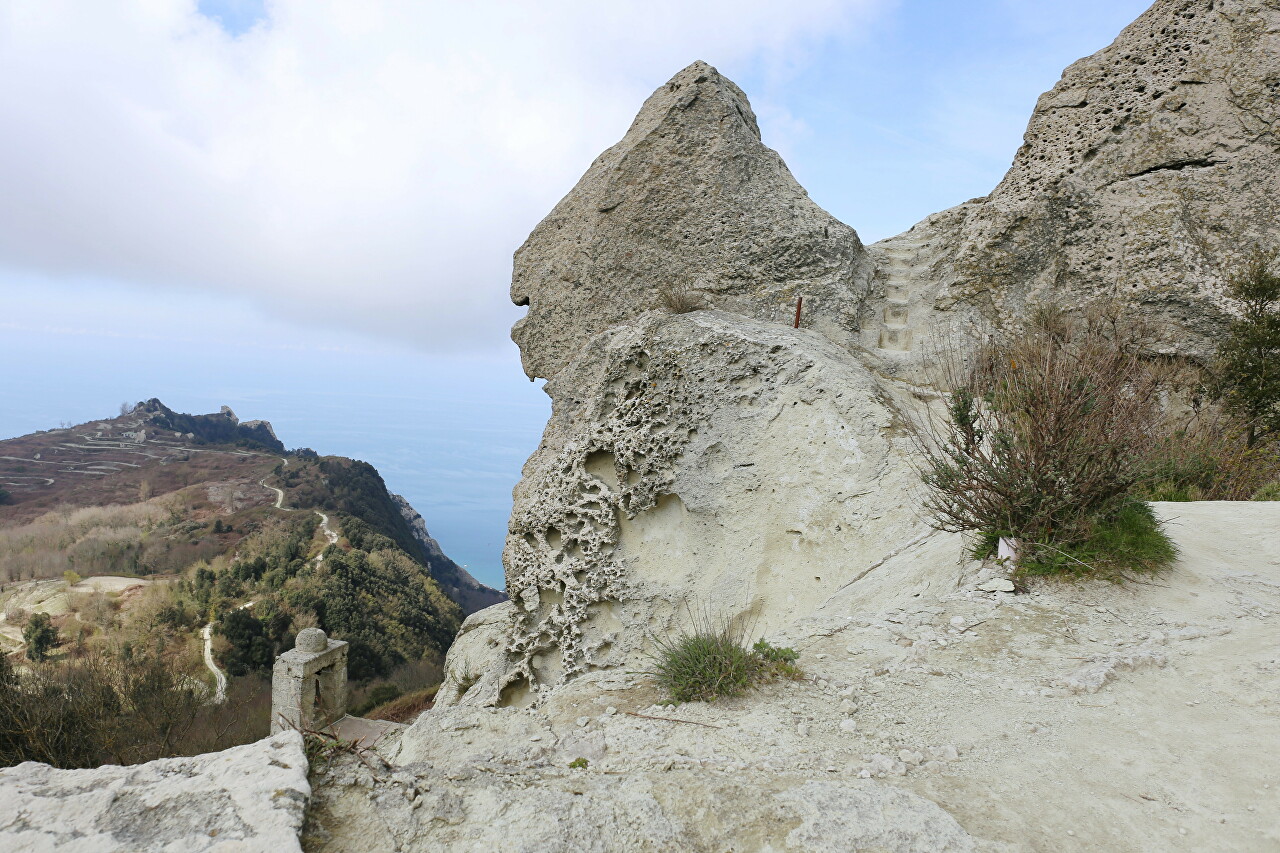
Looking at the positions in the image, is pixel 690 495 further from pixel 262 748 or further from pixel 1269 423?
pixel 1269 423

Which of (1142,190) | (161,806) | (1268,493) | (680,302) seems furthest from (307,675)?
(1142,190)

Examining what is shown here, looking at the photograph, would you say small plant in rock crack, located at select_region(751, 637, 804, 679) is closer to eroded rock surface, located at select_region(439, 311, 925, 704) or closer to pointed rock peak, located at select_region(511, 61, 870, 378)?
eroded rock surface, located at select_region(439, 311, 925, 704)

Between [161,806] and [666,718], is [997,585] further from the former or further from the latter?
[161,806]

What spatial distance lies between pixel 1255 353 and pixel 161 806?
9748mm

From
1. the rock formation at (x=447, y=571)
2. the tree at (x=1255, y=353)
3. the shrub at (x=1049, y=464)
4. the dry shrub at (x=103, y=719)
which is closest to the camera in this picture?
the shrub at (x=1049, y=464)

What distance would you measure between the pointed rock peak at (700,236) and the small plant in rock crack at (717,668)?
5442mm

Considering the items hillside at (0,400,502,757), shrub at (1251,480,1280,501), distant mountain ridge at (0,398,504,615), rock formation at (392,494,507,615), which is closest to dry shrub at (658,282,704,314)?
shrub at (1251,480,1280,501)

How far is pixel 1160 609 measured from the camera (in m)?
3.56

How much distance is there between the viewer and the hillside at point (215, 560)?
83.9 ft

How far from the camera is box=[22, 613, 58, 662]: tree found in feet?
75.2

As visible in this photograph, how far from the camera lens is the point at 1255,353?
7.33 m

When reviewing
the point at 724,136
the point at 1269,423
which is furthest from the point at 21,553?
the point at 1269,423

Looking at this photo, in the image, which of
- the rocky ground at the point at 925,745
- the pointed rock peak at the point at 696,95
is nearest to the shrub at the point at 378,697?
the pointed rock peak at the point at 696,95

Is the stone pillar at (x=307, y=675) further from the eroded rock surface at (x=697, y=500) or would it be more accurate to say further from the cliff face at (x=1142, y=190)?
the cliff face at (x=1142, y=190)
